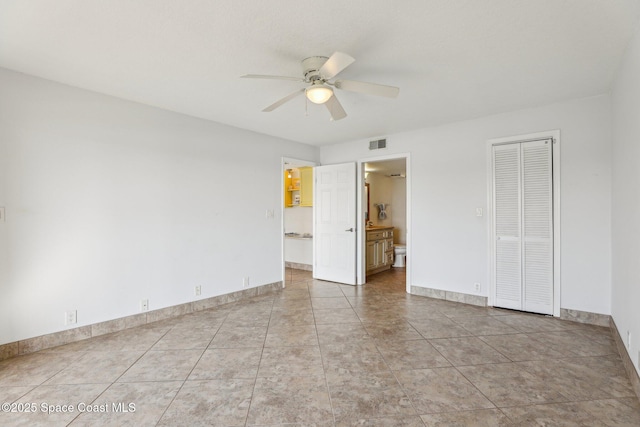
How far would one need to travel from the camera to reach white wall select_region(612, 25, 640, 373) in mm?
2096

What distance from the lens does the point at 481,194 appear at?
160 inches

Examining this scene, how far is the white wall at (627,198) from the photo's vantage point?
2096 millimetres

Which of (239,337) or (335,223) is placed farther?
(335,223)

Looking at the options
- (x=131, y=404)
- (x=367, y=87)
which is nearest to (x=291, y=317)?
(x=131, y=404)

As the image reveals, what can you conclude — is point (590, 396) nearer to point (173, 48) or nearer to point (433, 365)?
point (433, 365)

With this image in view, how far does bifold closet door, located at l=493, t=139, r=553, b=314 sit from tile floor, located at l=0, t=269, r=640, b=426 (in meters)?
0.35

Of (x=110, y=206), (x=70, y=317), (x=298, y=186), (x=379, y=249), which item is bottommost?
(x=70, y=317)

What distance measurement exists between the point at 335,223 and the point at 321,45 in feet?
11.7

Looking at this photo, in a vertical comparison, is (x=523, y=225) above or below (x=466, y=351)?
above

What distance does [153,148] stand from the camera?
360 centimetres

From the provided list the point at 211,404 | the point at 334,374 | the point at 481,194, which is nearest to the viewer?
the point at 211,404

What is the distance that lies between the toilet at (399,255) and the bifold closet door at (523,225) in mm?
3106

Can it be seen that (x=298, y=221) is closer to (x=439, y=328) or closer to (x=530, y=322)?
(x=439, y=328)

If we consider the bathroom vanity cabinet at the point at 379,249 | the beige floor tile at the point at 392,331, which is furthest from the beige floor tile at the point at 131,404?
the bathroom vanity cabinet at the point at 379,249
